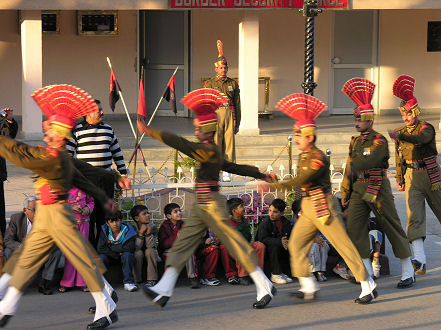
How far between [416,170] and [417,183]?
0.14m

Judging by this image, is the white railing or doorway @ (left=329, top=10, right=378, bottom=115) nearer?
the white railing

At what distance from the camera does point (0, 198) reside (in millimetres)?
9883

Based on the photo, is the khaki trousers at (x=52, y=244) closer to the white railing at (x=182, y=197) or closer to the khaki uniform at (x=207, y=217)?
the khaki uniform at (x=207, y=217)

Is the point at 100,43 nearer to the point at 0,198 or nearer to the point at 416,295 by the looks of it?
the point at 0,198

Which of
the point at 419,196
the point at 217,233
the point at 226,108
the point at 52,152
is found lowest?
the point at 217,233

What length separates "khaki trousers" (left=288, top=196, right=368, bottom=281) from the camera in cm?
807

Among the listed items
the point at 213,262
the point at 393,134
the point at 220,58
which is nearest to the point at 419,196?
the point at 393,134

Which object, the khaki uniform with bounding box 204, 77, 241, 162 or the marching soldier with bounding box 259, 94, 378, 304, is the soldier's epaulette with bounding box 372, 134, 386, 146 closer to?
the marching soldier with bounding box 259, 94, 378, 304

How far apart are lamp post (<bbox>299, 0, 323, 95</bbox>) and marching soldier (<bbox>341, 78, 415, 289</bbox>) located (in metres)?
2.67

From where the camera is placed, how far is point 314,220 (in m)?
8.08

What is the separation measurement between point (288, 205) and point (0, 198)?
3202 mm

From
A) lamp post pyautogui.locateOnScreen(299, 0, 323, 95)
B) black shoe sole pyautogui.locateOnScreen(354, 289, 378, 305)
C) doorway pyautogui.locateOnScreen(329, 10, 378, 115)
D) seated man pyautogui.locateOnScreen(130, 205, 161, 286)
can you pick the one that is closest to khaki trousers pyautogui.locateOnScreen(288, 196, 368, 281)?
black shoe sole pyautogui.locateOnScreen(354, 289, 378, 305)

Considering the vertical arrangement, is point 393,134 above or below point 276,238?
above

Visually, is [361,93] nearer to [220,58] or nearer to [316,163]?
[316,163]
